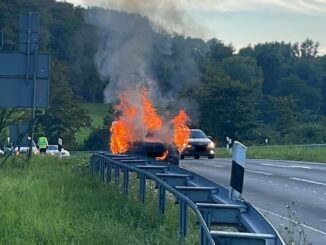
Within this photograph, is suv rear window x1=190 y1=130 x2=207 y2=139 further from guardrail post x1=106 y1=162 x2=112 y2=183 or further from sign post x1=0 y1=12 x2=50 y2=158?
guardrail post x1=106 y1=162 x2=112 y2=183

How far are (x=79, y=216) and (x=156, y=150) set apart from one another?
16572 millimetres

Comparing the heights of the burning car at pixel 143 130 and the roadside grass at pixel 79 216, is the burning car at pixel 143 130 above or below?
above

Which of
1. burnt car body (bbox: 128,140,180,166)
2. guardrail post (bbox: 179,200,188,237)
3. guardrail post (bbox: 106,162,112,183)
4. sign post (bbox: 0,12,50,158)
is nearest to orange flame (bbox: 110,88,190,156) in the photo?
burnt car body (bbox: 128,140,180,166)

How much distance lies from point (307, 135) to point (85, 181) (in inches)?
2370

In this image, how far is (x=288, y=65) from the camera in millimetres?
146375

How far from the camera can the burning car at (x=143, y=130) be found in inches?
1131

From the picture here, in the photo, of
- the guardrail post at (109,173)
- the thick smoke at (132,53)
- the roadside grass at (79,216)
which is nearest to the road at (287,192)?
the roadside grass at (79,216)

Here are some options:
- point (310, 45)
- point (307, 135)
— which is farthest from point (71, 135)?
point (310, 45)

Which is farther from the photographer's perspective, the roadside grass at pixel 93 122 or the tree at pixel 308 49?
the tree at pixel 308 49

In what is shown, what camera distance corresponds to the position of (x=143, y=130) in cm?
2938

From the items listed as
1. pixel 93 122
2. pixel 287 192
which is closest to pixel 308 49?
pixel 93 122

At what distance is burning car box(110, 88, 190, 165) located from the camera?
28.7 meters

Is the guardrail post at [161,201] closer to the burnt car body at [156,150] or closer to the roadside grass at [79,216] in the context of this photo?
the roadside grass at [79,216]

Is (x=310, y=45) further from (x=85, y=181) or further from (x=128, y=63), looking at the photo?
(x=85, y=181)
